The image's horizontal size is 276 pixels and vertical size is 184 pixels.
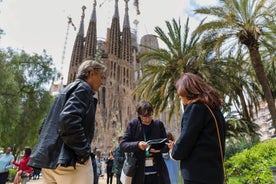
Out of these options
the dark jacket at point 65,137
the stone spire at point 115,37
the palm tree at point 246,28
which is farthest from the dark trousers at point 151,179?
Result: the stone spire at point 115,37

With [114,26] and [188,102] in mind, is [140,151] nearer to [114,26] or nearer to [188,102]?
[188,102]

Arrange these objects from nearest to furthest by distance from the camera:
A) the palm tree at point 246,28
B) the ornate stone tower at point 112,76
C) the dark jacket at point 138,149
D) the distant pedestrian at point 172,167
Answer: the dark jacket at point 138,149 < the distant pedestrian at point 172,167 < the palm tree at point 246,28 < the ornate stone tower at point 112,76

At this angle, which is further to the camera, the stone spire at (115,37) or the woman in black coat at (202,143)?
the stone spire at (115,37)

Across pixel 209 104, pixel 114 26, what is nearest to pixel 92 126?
pixel 209 104

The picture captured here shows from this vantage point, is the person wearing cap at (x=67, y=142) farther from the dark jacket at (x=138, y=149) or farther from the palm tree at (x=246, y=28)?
the palm tree at (x=246, y=28)

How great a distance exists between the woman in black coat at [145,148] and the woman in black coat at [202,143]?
0.90 meters

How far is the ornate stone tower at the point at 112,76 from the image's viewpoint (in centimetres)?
4528

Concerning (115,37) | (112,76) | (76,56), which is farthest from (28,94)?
(115,37)

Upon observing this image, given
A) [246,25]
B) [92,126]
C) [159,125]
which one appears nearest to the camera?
[92,126]

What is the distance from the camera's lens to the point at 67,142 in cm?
181

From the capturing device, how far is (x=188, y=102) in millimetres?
1988

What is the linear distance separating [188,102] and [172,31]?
11.0 meters

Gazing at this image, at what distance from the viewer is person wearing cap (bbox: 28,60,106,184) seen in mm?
1815

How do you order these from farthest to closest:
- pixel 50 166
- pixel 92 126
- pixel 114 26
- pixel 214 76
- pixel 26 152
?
pixel 114 26, pixel 214 76, pixel 26 152, pixel 92 126, pixel 50 166
